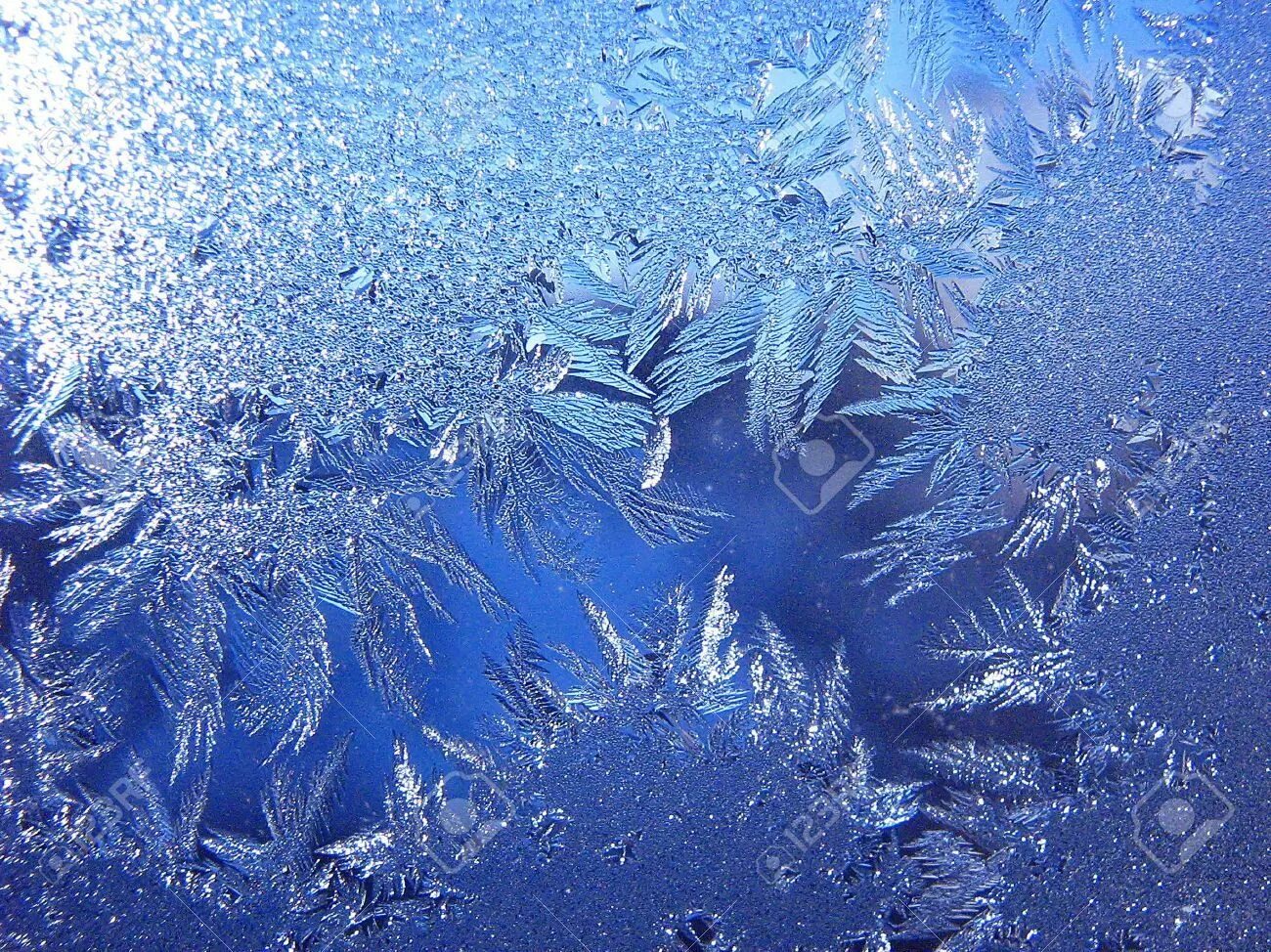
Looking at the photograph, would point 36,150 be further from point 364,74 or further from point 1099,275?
point 1099,275

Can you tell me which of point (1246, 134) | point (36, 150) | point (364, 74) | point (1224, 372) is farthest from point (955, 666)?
point (36, 150)

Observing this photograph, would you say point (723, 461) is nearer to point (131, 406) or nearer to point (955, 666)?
point (955, 666)

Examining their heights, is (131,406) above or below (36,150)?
below

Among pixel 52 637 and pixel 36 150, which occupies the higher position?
Answer: pixel 36 150

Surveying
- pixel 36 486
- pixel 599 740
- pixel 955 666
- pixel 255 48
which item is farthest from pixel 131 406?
pixel 955 666

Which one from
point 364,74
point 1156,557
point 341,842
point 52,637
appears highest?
point 364,74

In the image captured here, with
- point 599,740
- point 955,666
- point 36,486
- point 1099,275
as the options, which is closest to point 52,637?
point 36,486

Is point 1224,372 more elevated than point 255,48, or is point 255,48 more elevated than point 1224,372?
point 255,48
